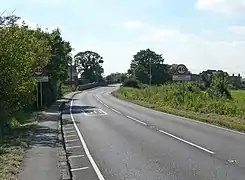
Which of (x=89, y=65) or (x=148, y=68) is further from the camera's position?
(x=89, y=65)

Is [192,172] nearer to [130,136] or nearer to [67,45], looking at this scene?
[130,136]

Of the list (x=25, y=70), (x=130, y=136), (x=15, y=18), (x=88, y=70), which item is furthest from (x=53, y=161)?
(x=88, y=70)

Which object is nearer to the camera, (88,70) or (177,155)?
(177,155)

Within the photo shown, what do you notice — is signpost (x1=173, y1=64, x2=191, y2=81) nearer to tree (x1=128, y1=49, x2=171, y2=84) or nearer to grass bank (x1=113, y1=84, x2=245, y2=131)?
grass bank (x1=113, y1=84, x2=245, y2=131)

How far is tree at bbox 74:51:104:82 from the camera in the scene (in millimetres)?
176375

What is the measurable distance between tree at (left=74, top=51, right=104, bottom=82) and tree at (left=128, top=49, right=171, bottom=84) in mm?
18697

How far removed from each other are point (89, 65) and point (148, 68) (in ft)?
118

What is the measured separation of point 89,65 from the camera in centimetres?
18112

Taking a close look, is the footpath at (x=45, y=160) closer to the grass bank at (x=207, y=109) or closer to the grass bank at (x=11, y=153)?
the grass bank at (x=11, y=153)

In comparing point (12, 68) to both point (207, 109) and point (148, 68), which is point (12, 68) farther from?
point (148, 68)

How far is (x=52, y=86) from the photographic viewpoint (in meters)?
58.6

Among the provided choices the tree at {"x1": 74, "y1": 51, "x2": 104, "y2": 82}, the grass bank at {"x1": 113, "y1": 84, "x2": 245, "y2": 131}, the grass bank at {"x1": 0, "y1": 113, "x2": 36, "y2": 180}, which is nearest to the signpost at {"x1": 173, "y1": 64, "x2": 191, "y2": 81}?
the grass bank at {"x1": 113, "y1": 84, "x2": 245, "y2": 131}

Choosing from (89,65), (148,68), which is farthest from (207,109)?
(89,65)

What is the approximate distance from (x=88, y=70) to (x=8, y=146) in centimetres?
16245
